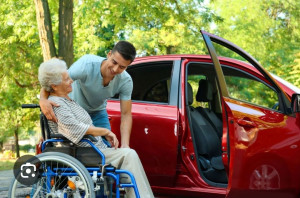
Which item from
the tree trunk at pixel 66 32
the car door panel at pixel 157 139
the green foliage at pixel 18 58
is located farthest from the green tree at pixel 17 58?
the car door panel at pixel 157 139

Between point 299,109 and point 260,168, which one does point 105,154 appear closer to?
point 260,168

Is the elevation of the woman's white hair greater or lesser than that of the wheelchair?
greater

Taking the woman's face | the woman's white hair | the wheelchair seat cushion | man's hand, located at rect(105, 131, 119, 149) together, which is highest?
the woman's white hair

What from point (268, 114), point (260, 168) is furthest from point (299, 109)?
point (260, 168)

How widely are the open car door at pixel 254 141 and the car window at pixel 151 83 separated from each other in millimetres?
1302

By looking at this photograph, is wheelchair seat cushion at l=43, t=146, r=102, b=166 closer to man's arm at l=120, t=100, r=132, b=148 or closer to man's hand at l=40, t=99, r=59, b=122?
man's hand at l=40, t=99, r=59, b=122

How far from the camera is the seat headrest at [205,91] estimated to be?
5.39 metres

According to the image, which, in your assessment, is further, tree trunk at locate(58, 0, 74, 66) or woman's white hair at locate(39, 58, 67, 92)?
tree trunk at locate(58, 0, 74, 66)

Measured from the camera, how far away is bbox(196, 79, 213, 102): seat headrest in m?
5.39

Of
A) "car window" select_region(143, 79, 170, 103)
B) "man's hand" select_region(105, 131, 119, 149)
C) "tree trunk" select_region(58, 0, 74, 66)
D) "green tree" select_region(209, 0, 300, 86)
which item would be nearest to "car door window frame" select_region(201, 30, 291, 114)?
"man's hand" select_region(105, 131, 119, 149)

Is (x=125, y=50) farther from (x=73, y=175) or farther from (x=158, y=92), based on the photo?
(x=158, y=92)

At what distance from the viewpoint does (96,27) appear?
1970 cm

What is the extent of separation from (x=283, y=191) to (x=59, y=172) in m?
1.83

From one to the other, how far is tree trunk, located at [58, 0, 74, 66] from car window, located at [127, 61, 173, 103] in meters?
4.79
